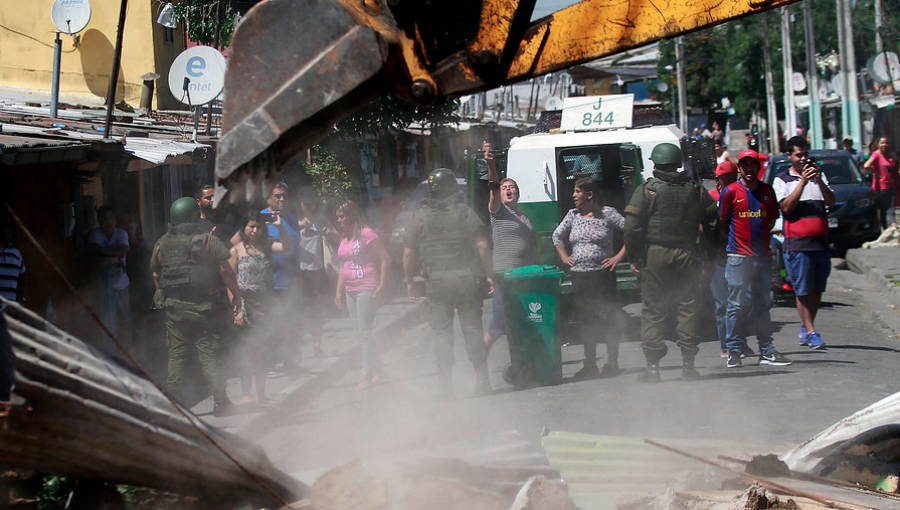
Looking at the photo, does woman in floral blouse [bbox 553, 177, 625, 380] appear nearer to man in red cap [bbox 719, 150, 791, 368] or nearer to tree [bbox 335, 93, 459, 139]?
man in red cap [bbox 719, 150, 791, 368]

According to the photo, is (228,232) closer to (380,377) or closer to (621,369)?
(380,377)

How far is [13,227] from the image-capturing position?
839 cm

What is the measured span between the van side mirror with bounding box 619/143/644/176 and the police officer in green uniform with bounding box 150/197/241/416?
5.79m

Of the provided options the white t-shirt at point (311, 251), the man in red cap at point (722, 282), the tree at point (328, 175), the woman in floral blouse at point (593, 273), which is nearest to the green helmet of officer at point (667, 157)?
the woman in floral blouse at point (593, 273)

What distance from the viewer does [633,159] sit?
11.1 metres

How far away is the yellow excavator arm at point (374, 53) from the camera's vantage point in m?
2.83

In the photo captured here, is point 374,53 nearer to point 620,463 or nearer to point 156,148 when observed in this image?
point 620,463

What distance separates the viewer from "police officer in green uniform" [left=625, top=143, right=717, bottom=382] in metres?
7.39

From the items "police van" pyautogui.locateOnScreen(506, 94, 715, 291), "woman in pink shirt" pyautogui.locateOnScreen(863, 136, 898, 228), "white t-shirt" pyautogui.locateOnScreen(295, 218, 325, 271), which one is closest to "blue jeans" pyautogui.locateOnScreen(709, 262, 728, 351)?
"police van" pyautogui.locateOnScreen(506, 94, 715, 291)

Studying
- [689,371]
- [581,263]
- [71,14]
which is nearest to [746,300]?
[689,371]

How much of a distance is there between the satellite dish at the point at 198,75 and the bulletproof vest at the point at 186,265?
442cm

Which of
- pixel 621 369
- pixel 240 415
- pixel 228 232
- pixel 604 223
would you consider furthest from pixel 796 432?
pixel 228 232

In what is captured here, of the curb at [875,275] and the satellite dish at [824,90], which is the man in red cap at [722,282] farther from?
the satellite dish at [824,90]

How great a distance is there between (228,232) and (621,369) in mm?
4833
